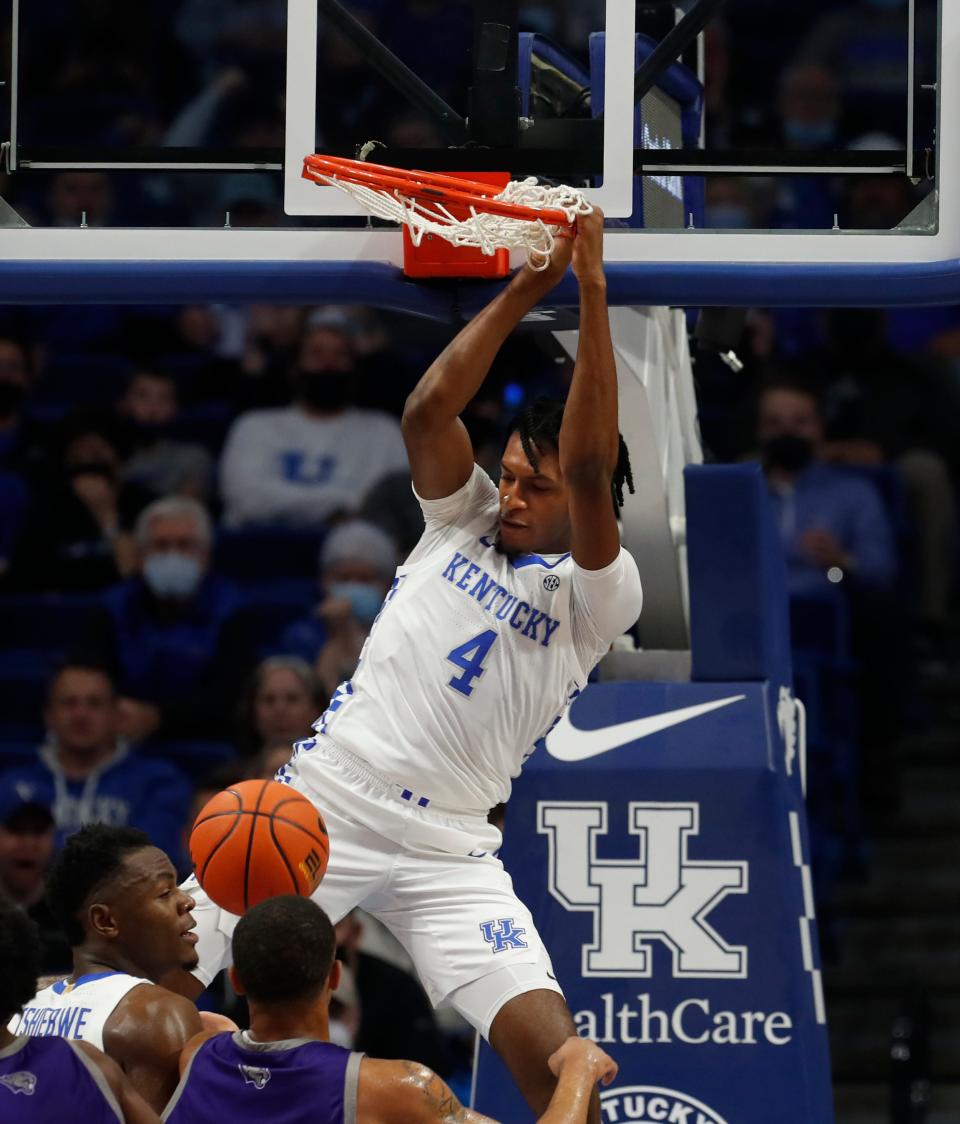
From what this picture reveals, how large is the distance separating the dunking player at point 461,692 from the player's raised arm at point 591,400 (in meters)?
0.11

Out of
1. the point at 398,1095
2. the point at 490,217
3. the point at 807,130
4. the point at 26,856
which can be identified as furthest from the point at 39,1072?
the point at 807,130

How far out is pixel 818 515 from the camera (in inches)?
400

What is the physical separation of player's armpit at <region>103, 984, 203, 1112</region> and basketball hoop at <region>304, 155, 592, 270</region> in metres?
1.87

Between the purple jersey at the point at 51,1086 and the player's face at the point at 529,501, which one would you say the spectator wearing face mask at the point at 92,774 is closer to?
the player's face at the point at 529,501

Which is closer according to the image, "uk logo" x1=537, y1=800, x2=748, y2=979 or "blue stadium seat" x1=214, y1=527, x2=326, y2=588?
"uk logo" x1=537, y1=800, x2=748, y2=979

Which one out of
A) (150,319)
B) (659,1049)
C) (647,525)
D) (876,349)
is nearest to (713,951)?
(659,1049)

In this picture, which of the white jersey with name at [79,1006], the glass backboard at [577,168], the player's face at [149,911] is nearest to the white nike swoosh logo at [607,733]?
the glass backboard at [577,168]

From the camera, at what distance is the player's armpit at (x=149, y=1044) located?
441cm

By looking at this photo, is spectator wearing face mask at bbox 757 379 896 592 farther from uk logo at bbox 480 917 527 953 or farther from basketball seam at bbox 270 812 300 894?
basketball seam at bbox 270 812 300 894

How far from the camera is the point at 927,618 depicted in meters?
10.9

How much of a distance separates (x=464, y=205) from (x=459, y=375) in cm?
40

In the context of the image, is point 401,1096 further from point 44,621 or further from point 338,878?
point 44,621

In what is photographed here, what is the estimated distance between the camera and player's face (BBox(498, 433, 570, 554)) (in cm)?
524

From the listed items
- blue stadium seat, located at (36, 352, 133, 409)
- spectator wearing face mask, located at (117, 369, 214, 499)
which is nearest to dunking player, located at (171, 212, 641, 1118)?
spectator wearing face mask, located at (117, 369, 214, 499)
